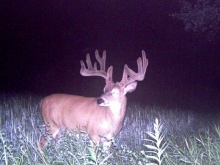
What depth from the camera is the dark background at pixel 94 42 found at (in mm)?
21703

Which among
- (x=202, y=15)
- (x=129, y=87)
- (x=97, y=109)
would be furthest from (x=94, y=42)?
(x=97, y=109)

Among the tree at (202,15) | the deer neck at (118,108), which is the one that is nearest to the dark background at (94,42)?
the tree at (202,15)

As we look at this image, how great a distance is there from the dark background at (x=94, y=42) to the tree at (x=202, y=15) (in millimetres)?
5655

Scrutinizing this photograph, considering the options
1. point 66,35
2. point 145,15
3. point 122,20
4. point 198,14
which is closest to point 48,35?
point 66,35

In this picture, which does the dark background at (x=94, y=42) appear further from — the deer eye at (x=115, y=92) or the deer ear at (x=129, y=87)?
the deer eye at (x=115, y=92)

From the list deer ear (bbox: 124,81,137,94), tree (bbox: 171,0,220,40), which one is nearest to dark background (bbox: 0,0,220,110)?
tree (bbox: 171,0,220,40)

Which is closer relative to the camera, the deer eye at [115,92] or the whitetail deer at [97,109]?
the whitetail deer at [97,109]

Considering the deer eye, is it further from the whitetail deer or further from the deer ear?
the deer ear

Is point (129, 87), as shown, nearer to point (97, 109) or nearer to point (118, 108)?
point (118, 108)

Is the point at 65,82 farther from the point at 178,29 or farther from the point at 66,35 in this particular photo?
the point at 178,29

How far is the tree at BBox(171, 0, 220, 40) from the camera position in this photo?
43.3ft

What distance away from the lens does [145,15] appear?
2855 cm

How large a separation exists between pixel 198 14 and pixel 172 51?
11.9m

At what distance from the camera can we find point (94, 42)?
24.5 metres
